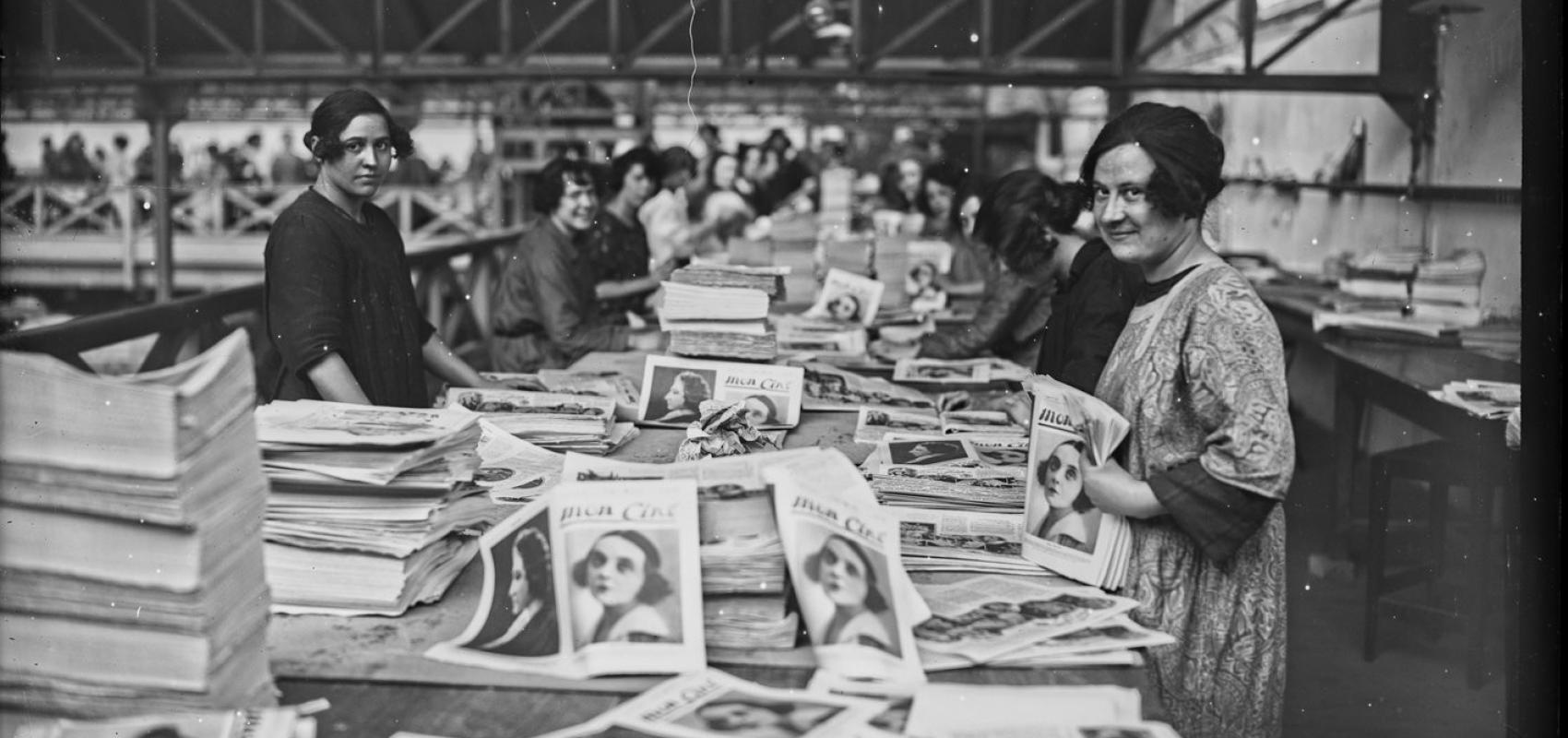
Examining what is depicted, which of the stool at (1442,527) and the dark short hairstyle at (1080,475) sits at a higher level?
the dark short hairstyle at (1080,475)

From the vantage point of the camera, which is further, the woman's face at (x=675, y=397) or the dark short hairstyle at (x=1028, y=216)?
the dark short hairstyle at (x=1028, y=216)

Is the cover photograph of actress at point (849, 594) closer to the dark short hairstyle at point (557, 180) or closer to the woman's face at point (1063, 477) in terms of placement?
the woman's face at point (1063, 477)

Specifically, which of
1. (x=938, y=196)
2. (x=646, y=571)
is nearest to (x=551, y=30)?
(x=938, y=196)

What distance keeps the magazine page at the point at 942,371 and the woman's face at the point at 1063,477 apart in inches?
82.1

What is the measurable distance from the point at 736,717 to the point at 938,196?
7.39 m

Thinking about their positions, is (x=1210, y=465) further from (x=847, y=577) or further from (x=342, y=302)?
(x=342, y=302)

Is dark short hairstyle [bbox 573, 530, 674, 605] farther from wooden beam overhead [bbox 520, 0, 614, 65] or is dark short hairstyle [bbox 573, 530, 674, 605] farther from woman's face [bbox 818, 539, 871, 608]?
wooden beam overhead [bbox 520, 0, 614, 65]

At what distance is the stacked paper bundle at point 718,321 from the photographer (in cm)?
411

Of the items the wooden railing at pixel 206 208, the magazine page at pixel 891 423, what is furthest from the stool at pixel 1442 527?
the wooden railing at pixel 206 208

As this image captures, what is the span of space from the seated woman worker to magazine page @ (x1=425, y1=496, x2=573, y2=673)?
11.2 ft

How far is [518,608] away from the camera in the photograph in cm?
206

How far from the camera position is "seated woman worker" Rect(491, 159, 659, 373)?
558cm

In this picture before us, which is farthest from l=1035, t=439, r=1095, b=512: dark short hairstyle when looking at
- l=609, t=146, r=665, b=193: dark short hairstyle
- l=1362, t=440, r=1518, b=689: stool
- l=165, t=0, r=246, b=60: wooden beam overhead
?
l=165, t=0, r=246, b=60: wooden beam overhead

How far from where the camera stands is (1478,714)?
4.53 meters
